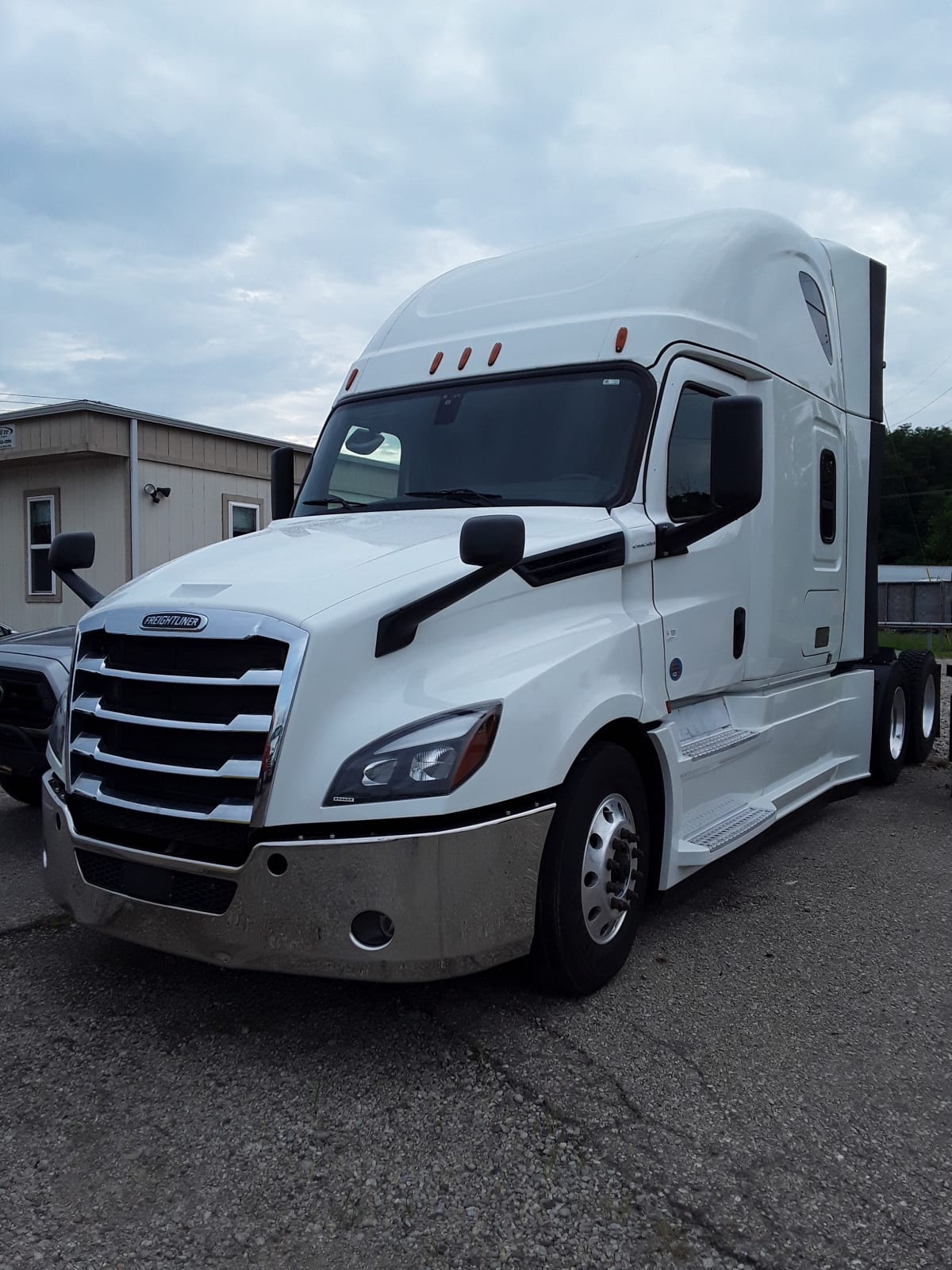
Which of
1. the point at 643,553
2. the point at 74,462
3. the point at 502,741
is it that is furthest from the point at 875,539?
the point at 74,462

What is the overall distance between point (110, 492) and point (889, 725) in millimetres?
11691

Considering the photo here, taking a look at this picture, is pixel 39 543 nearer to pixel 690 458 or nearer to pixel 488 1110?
pixel 690 458

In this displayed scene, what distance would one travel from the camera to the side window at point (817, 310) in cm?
610

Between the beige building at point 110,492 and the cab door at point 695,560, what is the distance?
10.7 m

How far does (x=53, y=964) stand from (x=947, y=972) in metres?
3.58

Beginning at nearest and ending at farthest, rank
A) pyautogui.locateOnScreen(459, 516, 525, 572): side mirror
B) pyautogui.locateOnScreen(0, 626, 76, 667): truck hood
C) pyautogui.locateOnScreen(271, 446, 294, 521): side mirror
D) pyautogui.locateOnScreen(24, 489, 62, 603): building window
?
pyautogui.locateOnScreen(459, 516, 525, 572): side mirror
pyautogui.locateOnScreen(271, 446, 294, 521): side mirror
pyautogui.locateOnScreen(0, 626, 76, 667): truck hood
pyautogui.locateOnScreen(24, 489, 62, 603): building window

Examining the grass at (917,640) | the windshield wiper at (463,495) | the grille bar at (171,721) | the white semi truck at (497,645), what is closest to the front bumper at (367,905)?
the white semi truck at (497,645)

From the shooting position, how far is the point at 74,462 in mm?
15719

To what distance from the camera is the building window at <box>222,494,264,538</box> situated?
656 inches

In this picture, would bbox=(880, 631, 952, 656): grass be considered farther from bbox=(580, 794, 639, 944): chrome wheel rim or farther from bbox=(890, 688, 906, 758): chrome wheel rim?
bbox=(580, 794, 639, 944): chrome wheel rim

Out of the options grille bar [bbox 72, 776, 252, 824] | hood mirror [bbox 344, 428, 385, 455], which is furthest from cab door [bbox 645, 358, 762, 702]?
grille bar [bbox 72, 776, 252, 824]

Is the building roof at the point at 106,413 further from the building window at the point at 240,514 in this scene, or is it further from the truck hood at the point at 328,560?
the truck hood at the point at 328,560

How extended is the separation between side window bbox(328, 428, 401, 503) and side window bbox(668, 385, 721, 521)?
1273mm

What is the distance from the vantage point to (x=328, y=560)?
3.77 m
